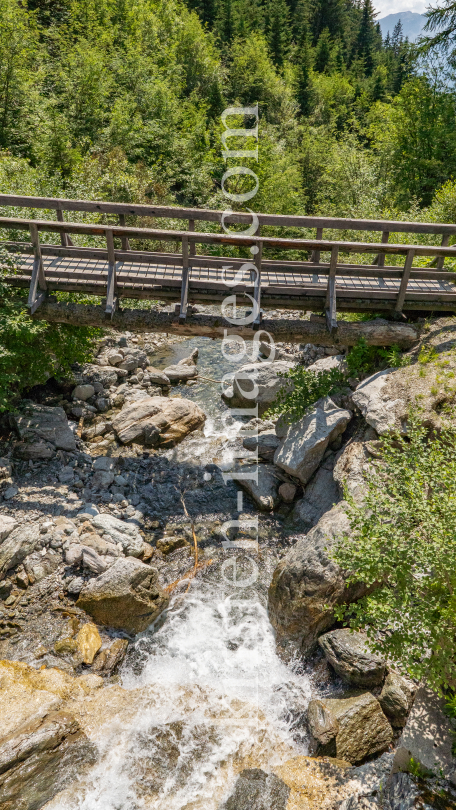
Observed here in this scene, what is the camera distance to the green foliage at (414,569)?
203 inches

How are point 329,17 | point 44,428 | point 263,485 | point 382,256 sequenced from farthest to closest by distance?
1. point 329,17
2. point 44,428
3. point 382,256
4. point 263,485

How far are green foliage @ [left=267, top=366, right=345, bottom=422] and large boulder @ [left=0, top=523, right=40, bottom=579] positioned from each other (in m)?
5.37

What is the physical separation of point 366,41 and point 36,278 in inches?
2861

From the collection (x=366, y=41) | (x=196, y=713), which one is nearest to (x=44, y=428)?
(x=196, y=713)

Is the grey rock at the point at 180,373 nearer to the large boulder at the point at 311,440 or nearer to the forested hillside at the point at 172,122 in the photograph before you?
the large boulder at the point at 311,440

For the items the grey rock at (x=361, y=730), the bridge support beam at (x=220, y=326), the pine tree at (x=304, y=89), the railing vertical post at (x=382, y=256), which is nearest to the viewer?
the grey rock at (x=361, y=730)

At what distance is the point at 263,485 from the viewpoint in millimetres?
10273

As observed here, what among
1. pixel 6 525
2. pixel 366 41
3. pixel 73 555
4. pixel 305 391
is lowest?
pixel 73 555

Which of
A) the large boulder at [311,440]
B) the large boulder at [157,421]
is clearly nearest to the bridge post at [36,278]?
the large boulder at [157,421]

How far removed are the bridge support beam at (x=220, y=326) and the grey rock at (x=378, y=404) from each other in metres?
0.86

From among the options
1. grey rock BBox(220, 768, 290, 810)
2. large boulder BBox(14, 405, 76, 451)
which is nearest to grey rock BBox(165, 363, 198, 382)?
large boulder BBox(14, 405, 76, 451)

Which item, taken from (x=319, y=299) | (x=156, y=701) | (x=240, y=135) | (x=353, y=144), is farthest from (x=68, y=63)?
(x=156, y=701)

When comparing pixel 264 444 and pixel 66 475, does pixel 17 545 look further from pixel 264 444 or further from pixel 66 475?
pixel 264 444

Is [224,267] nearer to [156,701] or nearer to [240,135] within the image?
[156,701]
